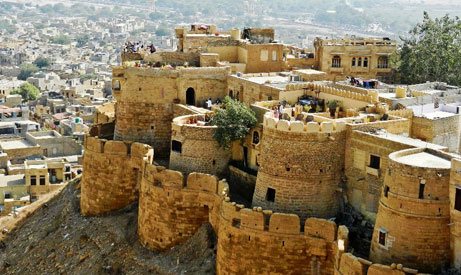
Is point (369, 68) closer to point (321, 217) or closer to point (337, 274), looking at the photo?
point (321, 217)

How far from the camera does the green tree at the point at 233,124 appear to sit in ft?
103

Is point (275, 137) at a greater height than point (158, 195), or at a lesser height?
greater

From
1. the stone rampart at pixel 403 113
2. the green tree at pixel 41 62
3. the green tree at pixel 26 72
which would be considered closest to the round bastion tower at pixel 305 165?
the stone rampart at pixel 403 113

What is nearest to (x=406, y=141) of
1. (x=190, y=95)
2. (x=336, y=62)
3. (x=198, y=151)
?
(x=198, y=151)

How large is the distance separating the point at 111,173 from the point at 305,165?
1148 centimetres

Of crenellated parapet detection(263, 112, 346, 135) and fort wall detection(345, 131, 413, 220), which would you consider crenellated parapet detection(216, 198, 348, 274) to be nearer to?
fort wall detection(345, 131, 413, 220)

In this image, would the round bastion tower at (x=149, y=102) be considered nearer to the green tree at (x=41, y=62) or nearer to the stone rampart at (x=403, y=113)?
the stone rampart at (x=403, y=113)

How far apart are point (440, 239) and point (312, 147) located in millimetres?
6299

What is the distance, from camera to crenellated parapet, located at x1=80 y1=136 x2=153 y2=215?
3516cm

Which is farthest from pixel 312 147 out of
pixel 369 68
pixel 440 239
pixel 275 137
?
pixel 369 68

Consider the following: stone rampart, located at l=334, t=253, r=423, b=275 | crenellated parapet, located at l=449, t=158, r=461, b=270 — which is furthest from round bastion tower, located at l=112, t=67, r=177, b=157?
crenellated parapet, located at l=449, t=158, r=461, b=270

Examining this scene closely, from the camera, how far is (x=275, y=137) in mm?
27672

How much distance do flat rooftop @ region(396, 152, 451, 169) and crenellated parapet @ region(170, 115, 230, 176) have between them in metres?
9.92

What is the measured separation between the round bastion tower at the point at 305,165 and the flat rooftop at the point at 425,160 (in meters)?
3.92
